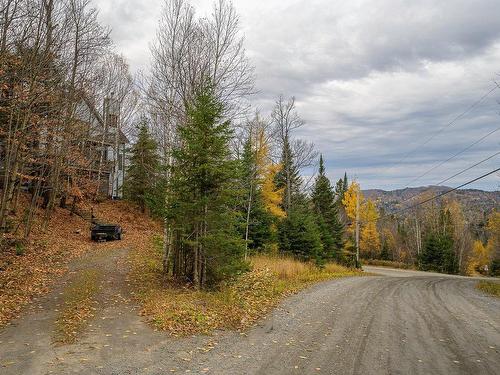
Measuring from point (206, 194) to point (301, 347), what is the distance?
6013 millimetres

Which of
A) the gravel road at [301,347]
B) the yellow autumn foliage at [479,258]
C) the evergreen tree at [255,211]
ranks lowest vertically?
the yellow autumn foliage at [479,258]

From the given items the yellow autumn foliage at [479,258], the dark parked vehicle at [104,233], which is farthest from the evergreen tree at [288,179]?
the yellow autumn foliage at [479,258]

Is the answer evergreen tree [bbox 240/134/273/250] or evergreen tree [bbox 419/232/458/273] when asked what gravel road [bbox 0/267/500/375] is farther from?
evergreen tree [bbox 419/232/458/273]

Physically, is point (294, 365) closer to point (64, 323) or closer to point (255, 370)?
point (255, 370)

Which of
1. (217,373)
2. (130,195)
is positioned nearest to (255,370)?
(217,373)

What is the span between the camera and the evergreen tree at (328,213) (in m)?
35.7

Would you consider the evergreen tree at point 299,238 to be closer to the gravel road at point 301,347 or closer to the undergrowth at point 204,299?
the undergrowth at point 204,299

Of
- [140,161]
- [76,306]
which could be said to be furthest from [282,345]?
[140,161]

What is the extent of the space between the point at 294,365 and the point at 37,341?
4993 millimetres

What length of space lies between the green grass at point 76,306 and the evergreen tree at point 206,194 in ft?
10.6

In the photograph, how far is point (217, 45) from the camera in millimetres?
16609

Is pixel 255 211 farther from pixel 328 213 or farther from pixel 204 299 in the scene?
pixel 328 213

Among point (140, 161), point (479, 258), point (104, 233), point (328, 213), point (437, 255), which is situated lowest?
point (479, 258)

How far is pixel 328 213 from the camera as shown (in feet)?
139
